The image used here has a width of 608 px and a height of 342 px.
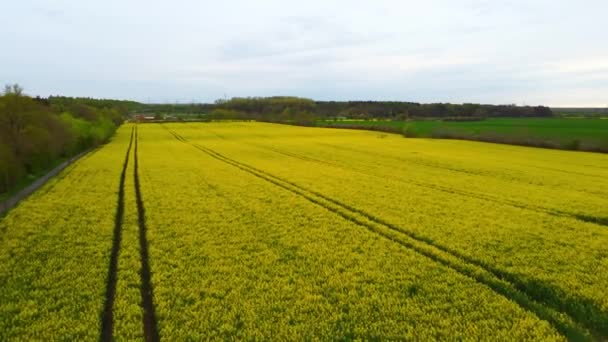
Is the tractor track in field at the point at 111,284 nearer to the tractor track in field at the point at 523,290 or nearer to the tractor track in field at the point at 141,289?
the tractor track in field at the point at 141,289

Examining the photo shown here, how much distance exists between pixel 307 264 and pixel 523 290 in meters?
6.17

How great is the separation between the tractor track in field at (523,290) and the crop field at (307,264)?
1.9 inches

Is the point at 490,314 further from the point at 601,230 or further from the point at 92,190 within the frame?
the point at 92,190

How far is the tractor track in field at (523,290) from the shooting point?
9.05 metres

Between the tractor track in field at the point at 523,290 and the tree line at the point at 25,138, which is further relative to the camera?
the tree line at the point at 25,138

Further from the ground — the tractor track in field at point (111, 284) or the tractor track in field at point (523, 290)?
the tractor track in field at point (523, 290)

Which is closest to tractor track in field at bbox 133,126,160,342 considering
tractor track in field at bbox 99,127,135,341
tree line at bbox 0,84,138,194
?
tractor track in field at bbox 99,127,135,341

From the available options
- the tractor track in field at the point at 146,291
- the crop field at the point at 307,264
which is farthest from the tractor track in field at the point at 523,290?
the tractor track in field at the point at 146,291

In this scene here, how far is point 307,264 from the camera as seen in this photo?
12805 mm

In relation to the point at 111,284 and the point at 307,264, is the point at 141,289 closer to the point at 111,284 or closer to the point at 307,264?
the point at 111,284

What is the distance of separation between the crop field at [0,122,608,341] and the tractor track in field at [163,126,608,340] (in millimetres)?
48

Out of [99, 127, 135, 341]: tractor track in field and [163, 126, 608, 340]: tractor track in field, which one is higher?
[163, 126, 608, 340]: tractor track in field

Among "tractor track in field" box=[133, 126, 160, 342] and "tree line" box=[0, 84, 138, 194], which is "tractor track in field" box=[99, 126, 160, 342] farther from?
"tree line" box=[0, 84, 138, 194]

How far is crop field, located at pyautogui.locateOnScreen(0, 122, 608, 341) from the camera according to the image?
29.9 ft
